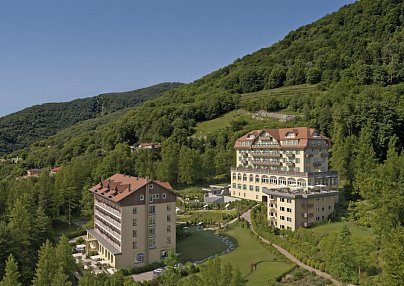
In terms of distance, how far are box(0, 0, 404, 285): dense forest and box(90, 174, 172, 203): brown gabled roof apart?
811 cm

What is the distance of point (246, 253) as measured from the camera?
44.3 m

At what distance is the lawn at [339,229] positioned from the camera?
140 ft

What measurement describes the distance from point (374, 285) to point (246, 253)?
16241 mm

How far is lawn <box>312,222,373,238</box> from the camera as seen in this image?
140 feet

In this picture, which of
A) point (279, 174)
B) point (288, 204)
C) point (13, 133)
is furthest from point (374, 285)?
point (13, 133)

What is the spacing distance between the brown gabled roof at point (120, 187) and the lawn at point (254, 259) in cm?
1035

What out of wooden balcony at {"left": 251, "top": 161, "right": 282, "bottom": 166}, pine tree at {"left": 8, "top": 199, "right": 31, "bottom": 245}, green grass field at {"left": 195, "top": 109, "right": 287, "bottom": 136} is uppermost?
green grass field at {"left": 195, "top": 109, "right": 287, "bottom": 136}

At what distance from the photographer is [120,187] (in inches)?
1937

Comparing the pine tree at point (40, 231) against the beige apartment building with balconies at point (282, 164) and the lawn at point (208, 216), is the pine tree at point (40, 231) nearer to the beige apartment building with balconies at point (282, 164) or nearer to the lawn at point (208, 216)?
the lawn at point (208, 216)

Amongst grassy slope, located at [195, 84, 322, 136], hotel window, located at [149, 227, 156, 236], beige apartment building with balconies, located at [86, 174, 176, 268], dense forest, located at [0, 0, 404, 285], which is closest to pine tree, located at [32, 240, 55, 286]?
dense forest, located at [0, 0, 404, 285]

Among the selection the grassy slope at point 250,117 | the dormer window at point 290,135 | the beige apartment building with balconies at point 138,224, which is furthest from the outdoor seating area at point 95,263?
the grassy slope at point 250,117

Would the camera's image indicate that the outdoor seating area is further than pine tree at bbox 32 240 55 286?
Yes

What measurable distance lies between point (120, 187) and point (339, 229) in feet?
82.1

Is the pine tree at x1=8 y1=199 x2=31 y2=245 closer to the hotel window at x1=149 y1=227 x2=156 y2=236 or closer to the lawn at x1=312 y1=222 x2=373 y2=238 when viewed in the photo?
the hotel window at x1=149 y1=227 x2=156 y2=236
